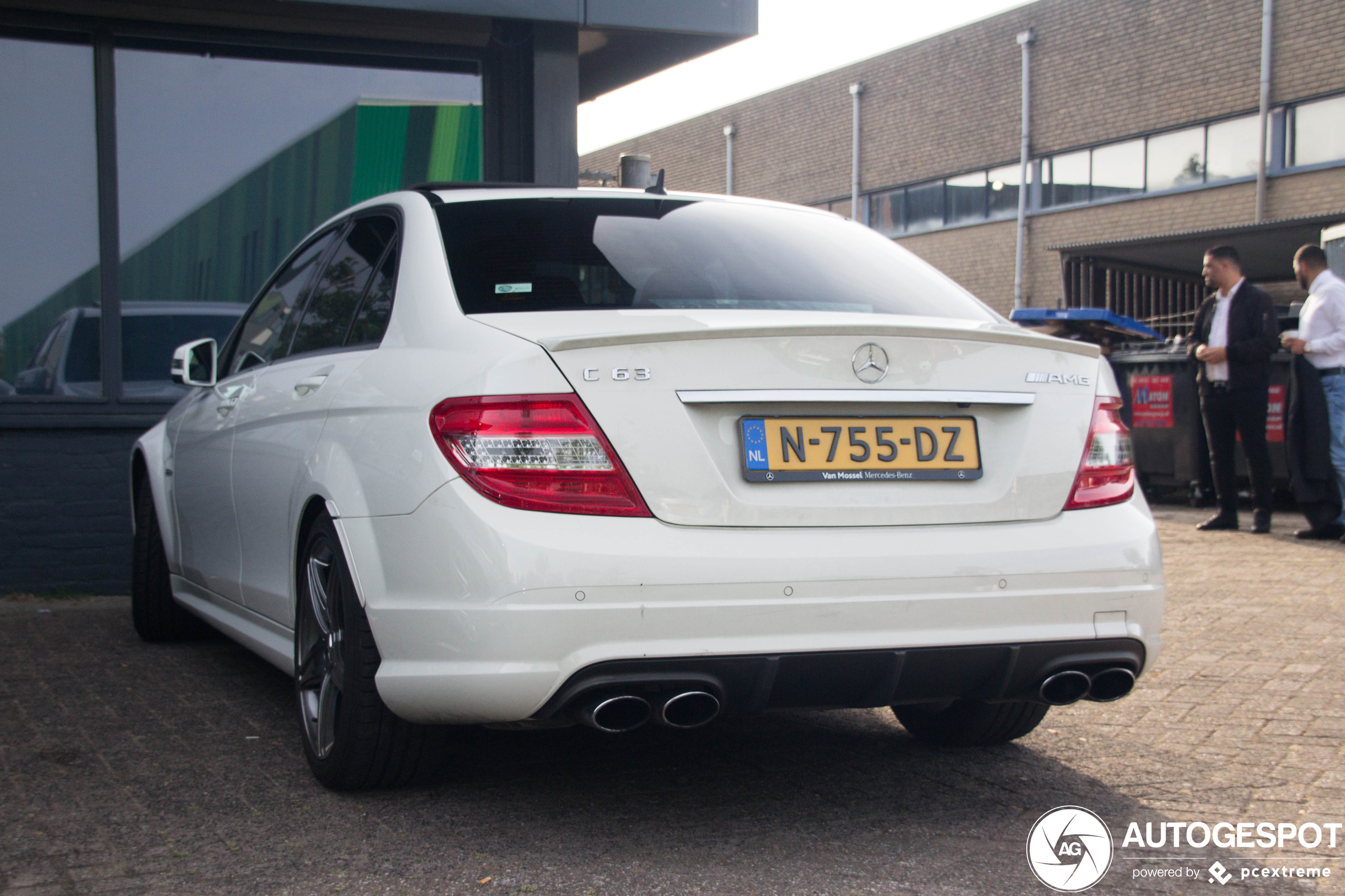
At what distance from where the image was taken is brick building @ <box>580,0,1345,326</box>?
68.7 ft

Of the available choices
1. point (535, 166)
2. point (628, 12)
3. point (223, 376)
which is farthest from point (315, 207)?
point (223, 376)

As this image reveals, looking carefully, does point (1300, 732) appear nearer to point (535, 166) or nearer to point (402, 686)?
A: point (402, 686)

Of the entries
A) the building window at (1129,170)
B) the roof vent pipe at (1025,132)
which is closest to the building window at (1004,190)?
the building window at (1129,170)

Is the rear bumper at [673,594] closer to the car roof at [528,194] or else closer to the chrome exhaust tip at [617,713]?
the chrome exhaust tip at [617,713]

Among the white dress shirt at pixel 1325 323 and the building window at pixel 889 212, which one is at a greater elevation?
the building window at pixel 889 212

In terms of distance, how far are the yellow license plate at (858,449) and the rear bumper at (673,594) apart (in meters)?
0.12

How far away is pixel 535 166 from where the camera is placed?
24.8 feet

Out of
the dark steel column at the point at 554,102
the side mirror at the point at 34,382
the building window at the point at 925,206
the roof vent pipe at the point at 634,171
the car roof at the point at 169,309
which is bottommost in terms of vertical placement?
the side mirror at the point at 34,382

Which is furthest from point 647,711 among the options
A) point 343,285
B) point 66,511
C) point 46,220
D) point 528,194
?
point 46,220

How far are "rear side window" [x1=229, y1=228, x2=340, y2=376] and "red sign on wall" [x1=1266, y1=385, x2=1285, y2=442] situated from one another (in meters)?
9.10

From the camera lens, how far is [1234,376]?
31.0 ft

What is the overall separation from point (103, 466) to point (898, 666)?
5.66 m

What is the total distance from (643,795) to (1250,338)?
7.51 metres

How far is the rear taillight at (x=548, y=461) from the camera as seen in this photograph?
2.72 meters
